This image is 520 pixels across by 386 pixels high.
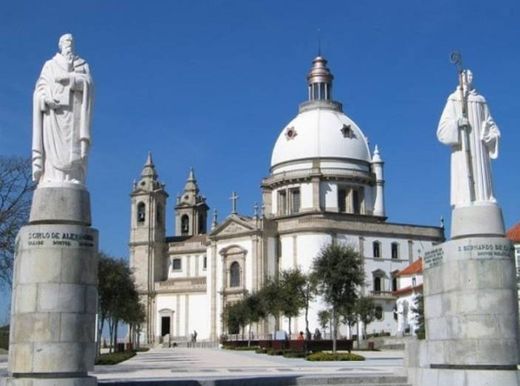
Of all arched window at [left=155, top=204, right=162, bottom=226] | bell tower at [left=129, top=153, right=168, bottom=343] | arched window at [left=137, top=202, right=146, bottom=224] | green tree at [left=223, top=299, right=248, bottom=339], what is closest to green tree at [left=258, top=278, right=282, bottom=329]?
green tree at [left=223, top=299, right=248, bottom=339]

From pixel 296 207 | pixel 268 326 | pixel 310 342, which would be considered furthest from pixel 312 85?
pixel 310 342

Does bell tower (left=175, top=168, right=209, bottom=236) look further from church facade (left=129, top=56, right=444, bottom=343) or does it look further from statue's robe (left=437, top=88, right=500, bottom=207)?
statue's robe (left=437, top=88, right=500, bottom=207)

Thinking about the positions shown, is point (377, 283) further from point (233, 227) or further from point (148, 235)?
point (148, 235)

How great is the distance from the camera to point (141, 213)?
348ft

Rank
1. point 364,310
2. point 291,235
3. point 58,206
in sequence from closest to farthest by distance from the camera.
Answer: point 58,206, point 364,310, point 291,235

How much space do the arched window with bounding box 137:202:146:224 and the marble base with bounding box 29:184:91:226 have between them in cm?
8942

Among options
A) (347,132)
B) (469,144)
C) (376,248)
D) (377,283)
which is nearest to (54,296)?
(469,144)

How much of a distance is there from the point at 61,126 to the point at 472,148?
8996 millimetres

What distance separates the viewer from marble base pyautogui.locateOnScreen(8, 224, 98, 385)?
51.4 ft

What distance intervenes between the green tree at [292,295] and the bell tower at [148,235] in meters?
39.5

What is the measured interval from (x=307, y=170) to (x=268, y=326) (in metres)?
18.6

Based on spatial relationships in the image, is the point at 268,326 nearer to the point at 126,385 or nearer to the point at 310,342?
the point at 310,342

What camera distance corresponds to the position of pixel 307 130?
96250 millimetres

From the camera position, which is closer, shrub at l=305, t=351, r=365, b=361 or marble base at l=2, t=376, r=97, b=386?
marble base at l=2, t=376, r=97, b=386
